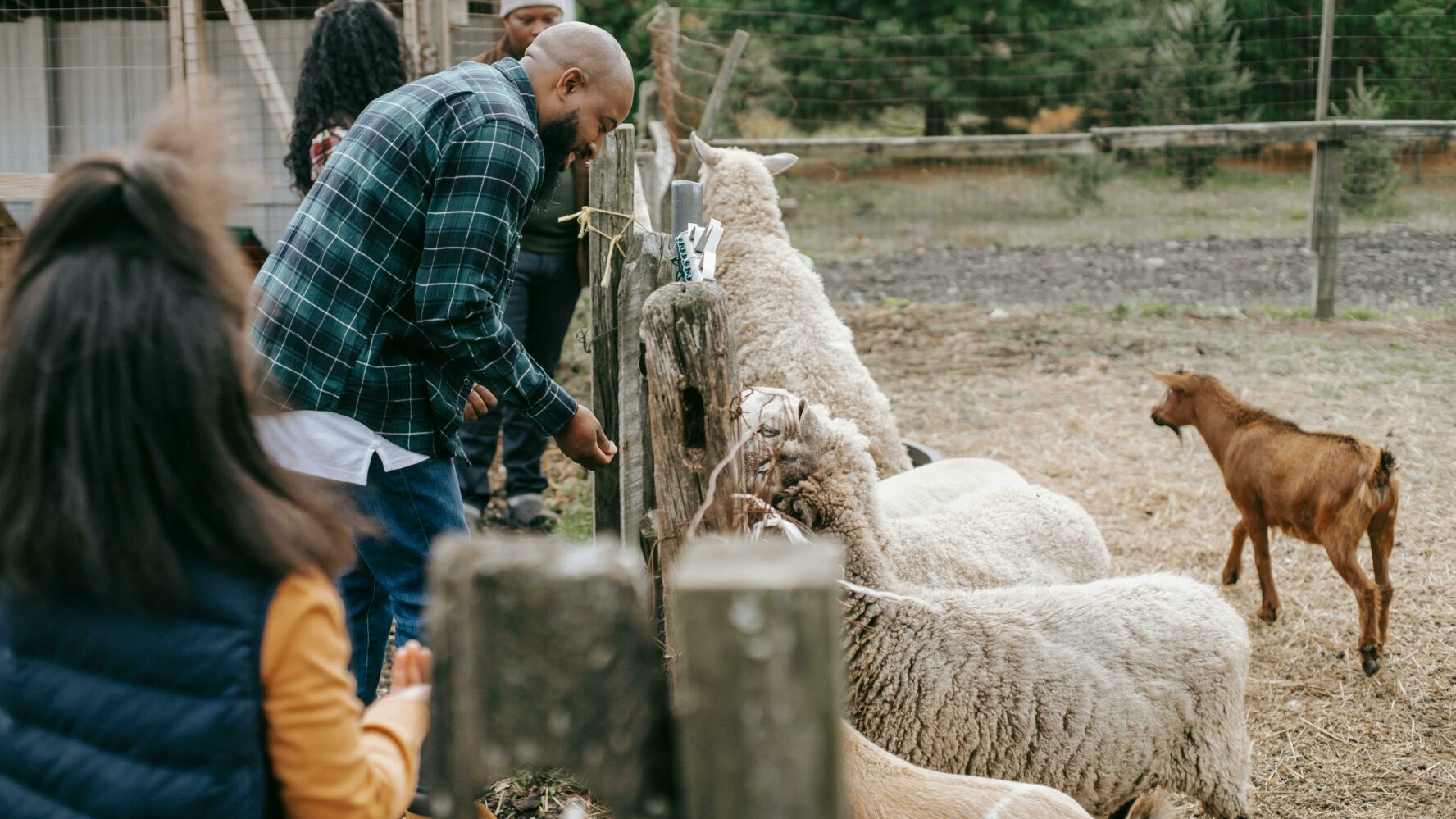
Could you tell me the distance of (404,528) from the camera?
2619 millimetres

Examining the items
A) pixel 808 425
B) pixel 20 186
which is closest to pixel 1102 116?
pixel 20 186

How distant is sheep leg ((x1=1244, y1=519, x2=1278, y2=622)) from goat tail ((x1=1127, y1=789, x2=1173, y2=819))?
1961 mm

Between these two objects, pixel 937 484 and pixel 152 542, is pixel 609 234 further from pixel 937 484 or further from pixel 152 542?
pixel 152 542

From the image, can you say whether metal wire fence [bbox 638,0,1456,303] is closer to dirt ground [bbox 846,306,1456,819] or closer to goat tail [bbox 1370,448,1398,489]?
dirt ground [bbox 846,306,1456,819]

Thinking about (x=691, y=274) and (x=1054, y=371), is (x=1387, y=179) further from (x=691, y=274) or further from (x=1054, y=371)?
(x=691, y=274)

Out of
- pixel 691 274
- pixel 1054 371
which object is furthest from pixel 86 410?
pixel 1054 371

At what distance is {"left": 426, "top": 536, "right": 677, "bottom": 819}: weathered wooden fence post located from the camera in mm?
1049

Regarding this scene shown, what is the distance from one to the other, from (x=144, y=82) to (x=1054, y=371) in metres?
6.52

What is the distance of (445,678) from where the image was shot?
3.65 ft

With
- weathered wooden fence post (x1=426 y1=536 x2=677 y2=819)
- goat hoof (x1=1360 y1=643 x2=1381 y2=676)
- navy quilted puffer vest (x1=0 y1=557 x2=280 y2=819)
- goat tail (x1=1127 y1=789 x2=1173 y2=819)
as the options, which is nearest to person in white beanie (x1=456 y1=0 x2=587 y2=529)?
goat tail (x1=1127 y1=789 x2=1173 y2=819)

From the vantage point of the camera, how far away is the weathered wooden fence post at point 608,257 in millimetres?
3535

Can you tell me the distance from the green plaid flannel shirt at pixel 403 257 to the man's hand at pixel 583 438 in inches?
4.9

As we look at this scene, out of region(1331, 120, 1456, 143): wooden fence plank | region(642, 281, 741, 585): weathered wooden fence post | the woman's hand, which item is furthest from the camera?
region(1331, 120, 1456, 143): wooden fence plank

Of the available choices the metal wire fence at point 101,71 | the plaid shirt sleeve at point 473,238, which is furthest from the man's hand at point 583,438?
the metal wire fence at point 101,71
